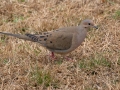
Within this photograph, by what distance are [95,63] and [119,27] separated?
4.39 ft

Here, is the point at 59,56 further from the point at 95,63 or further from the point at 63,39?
the point at 95,63

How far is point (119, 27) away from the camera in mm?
5926

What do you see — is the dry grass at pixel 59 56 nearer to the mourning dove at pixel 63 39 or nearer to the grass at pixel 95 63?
the grass at pixel 95 63

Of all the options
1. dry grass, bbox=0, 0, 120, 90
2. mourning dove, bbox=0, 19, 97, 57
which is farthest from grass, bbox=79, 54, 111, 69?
mourning dove, bbox=0, 19, 97, 57

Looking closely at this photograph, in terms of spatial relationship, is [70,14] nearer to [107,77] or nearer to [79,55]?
[79,55]

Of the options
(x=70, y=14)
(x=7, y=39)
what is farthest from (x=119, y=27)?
(x=7, y=39)

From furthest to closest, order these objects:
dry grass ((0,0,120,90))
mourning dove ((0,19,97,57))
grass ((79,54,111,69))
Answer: mourning dove ((0,19,97,57))
grass ((79,54,111,69))
dry grass ((0,0,120,90))

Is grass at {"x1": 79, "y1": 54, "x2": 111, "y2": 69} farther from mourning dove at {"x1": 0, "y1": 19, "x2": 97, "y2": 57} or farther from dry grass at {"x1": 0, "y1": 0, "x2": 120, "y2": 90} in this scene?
mourning dove at {"x1": 0, "y1": 19, "x2": 97, "y2": 57}

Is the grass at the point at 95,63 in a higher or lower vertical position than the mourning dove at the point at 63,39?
lower

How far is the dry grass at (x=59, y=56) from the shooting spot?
4457 millimetres

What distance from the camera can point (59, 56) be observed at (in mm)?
5316

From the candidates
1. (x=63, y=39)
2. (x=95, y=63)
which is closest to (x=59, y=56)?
(x=63, y=39)

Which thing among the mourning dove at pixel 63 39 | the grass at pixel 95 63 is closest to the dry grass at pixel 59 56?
the grass at pixel 95 63

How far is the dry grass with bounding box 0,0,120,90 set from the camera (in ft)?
14.6
